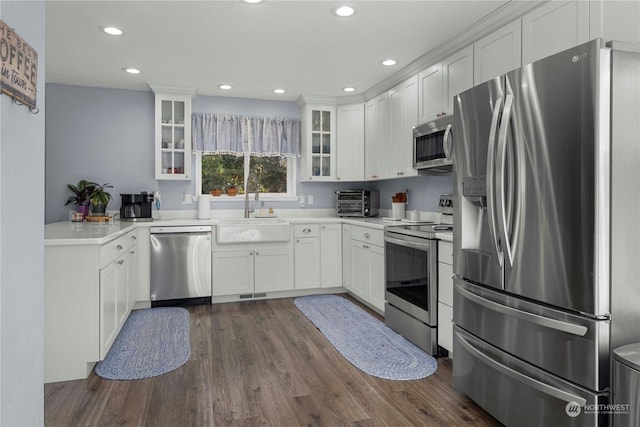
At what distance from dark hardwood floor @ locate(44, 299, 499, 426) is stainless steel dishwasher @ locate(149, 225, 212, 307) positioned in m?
1.23

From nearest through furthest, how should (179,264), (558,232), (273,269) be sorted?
(558,232), (179,264), (273,269)

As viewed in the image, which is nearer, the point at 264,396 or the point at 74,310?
the point at 264,396

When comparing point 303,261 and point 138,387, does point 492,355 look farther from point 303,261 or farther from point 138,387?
point 303,261

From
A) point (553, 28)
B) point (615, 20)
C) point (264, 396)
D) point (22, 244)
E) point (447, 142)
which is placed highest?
point (553, 28)

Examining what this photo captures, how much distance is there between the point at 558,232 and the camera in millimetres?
1661

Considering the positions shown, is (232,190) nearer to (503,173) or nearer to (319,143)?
(319,143)

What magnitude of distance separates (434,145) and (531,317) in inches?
72.9

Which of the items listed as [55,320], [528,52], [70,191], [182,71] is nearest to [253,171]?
[182,71]

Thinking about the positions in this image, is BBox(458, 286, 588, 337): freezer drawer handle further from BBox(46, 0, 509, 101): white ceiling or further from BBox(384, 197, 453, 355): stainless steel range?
BBox(46, 0, 509, 101): white ceiling

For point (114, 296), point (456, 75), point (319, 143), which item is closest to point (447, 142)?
point (456, 75)

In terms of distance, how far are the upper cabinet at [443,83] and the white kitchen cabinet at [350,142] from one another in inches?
53.7

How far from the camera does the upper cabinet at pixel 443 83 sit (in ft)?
9.98

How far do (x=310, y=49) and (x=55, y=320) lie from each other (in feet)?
8.98

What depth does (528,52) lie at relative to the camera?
2.46 m
